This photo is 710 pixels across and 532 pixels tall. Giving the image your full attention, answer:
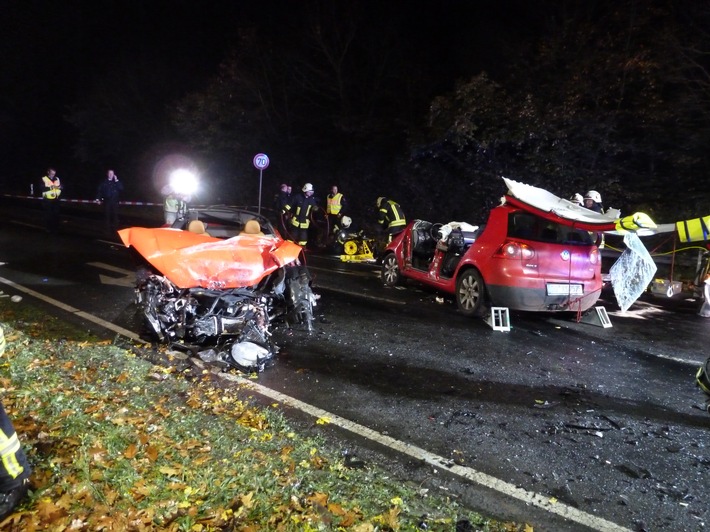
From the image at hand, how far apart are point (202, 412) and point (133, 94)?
30478 millimetres

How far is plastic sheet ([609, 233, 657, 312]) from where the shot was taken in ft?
23.1

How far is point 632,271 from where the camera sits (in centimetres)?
725

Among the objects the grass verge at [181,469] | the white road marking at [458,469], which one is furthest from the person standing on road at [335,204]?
the grass verge at [181,469]

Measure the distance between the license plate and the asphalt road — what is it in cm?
53

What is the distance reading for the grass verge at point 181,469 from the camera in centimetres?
285

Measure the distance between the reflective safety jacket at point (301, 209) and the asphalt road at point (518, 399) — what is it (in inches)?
226

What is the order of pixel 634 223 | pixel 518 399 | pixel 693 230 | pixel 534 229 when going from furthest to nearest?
pixel 693 230
pixel 534 229
pixel 634 223
pixel 518 399

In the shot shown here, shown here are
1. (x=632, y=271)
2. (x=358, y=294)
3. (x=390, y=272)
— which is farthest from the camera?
(x=390, y=272)

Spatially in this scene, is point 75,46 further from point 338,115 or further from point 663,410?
point 663,410

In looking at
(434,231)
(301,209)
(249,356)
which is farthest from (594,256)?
(301,209)

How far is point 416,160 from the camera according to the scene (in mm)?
16984

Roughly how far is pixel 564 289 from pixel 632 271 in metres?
1.04

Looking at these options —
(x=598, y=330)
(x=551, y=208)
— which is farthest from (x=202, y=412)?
(x=598, y=330)

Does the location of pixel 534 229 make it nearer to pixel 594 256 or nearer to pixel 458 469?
pixel 594 256
